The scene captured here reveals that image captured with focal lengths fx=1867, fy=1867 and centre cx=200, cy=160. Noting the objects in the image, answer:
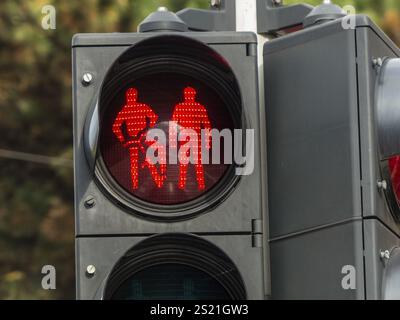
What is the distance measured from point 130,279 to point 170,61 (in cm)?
62

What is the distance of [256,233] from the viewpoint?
5.16 m

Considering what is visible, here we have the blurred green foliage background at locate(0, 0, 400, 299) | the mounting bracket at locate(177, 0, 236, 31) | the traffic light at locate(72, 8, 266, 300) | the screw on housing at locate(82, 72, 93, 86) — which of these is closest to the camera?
the traffic light at locate(72, 8, 266, 300)

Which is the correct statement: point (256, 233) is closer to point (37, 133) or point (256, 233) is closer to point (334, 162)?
point (334, 162)

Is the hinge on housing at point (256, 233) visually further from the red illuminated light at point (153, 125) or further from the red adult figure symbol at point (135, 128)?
the red adult figure symbol at point (135, 128)

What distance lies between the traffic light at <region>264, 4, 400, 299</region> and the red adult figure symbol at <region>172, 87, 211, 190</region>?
0.28 meters

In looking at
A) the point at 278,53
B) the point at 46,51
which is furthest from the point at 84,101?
the point at 46,51

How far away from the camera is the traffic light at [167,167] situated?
5148 mm

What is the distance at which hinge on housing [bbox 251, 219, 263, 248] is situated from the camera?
515cm

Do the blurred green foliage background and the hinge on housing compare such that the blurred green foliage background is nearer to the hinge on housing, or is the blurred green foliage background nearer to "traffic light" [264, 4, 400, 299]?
"traffic light" [264, 4, 400, 299]

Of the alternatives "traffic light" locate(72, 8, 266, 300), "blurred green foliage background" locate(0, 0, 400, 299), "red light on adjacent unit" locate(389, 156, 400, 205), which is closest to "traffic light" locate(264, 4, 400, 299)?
"red light on adjacent unit" locate(389, 156, 400, 205)

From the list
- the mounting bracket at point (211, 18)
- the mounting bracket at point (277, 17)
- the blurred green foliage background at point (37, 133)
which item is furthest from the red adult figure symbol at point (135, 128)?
the blurred green foliage background at point (37, 133)

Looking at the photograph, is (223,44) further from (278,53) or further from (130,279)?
(130,279)

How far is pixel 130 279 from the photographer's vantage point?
5219 millimetres

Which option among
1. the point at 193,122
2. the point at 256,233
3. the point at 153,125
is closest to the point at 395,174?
the point at 256,233
